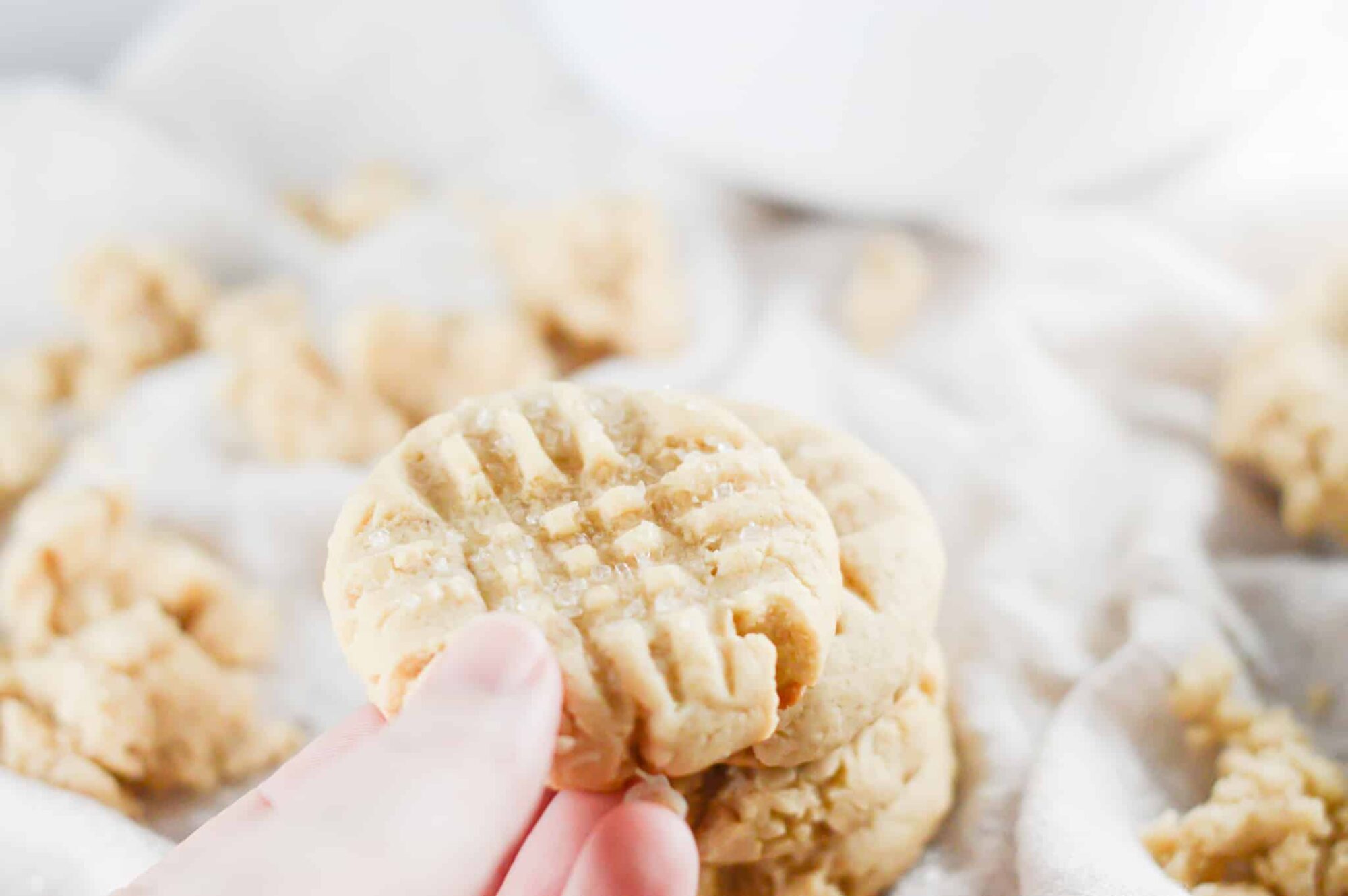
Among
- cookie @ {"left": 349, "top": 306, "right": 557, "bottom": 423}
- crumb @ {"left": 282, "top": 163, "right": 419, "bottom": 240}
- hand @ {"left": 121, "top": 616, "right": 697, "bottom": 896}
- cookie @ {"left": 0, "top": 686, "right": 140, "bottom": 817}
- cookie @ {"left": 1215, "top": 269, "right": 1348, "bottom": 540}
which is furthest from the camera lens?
crumb @ {"left": 282, "top": 163, "right": 419, "bottom": 240}

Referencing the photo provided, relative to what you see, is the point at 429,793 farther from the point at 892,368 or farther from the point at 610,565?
the point at 892,368

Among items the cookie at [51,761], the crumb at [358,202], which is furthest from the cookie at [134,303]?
the cookie at [51,761]

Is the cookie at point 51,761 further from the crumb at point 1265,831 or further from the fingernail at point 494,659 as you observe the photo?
the crumb at point 1265,831

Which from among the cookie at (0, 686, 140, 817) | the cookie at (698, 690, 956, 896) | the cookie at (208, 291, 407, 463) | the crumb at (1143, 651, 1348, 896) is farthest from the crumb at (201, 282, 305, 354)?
the crumb at (1143, 651, 1348, 896)

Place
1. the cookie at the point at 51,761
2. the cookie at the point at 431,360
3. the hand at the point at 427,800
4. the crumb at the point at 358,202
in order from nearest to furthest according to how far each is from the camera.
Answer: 1. the hand at the point at 427,800
2. the cookie at the point at 51,761
3. the cookie at the point at 431,360
4. the crumb at the point at 358,202

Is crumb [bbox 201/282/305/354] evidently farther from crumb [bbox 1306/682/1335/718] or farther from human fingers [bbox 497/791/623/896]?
crumb [bbox 1306/682/1335/718]

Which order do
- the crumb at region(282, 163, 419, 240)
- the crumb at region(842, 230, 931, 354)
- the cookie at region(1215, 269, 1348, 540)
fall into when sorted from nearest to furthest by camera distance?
the cookie at region(1215, 269, 1348, 540)
the crumb at region(842, 230, 931, 354)
the crumb at region(282, 163, 419, 240)
